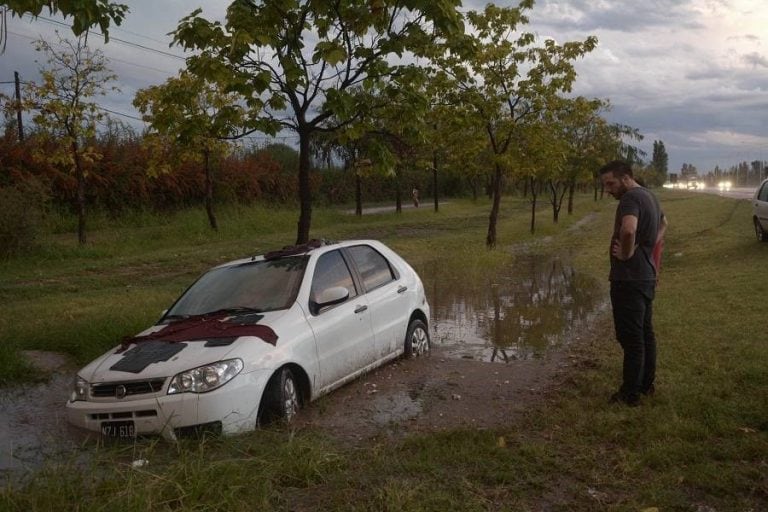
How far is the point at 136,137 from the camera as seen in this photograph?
2948 cm

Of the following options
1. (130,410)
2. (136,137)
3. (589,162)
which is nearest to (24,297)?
(130,410)

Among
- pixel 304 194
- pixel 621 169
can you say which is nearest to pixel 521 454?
pixel 621 169

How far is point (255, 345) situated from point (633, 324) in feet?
9.84

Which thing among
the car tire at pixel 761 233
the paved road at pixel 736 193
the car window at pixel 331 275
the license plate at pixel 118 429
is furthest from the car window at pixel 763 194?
the paved road at pixel 736 193

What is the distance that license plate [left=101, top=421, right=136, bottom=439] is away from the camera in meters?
5.00

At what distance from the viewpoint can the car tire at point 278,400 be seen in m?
5.33

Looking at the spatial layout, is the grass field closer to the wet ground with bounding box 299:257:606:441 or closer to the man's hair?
the wet ground with bounding box 299:257:606:441

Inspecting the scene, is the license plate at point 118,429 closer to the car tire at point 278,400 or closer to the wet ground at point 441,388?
the wet ground at point 441,388

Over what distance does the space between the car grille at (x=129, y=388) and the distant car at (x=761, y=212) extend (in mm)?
16649

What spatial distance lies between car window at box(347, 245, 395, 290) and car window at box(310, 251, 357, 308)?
24 cm

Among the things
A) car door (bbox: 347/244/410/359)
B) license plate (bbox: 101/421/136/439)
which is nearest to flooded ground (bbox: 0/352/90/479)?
license plate (bbox: 101/421/136/439)

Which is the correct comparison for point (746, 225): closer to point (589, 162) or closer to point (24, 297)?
point (589, 162)

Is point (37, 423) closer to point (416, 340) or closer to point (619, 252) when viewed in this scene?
point (416, 340)

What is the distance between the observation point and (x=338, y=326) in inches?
251
